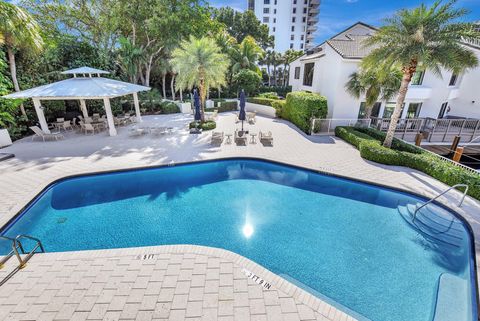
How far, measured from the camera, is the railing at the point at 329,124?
50.4ft

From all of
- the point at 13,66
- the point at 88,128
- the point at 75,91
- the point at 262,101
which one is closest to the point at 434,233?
the point at 75,91

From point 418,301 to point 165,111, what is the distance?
75.8ft

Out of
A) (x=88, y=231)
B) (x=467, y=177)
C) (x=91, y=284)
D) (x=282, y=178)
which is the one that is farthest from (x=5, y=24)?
(x=467, y=177)

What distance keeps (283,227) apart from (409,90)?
17.1 meters

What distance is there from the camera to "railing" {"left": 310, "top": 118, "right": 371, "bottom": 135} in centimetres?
1537

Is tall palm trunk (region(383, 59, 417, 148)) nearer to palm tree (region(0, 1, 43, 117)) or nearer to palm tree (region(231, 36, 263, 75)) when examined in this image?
palm tree (region(0, 1, 43, 117))

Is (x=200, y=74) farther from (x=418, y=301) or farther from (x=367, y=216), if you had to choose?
(x=418, y=301)

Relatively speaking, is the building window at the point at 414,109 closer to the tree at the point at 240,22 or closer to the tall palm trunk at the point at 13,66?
the tall palm trunk at the point at 13,66

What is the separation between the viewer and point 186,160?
10961 millimetres

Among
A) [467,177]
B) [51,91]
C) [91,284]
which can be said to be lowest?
[91,284]

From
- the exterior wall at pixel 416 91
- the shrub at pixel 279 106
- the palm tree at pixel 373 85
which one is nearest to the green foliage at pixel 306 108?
the exterior wall at pixel 416 91

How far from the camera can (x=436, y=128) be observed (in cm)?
1559

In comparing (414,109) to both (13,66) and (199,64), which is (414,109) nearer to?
(199,64)

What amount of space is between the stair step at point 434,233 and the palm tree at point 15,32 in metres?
20.9
